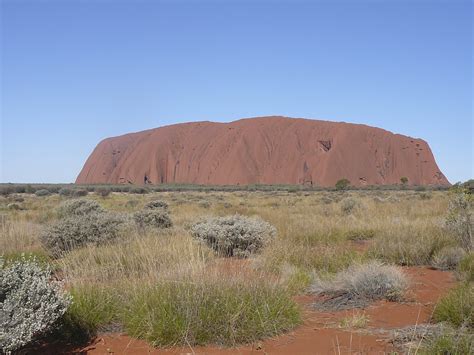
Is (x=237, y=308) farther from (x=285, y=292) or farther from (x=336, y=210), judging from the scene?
(x=336, y=210)

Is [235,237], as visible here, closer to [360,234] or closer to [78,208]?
[360,234]

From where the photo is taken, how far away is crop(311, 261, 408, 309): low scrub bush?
568cm

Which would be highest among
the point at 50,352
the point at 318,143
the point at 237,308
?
the point at 318,143

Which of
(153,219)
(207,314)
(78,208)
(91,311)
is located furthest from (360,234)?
(78,208)

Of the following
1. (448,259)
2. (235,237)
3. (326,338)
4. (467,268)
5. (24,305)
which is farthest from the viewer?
(235,237)

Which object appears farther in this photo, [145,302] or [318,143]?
[318,143]

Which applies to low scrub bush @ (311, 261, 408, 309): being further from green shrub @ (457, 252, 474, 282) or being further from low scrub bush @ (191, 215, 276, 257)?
low scrub bush @ (191, 215, 276, 257)

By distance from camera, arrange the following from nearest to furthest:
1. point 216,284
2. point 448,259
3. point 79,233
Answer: point 216,284
point 448,259
point 79,233

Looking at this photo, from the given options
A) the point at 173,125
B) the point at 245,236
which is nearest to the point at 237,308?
the point at 245,236

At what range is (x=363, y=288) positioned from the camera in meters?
5.86

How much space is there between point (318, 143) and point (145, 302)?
100250 millimetres

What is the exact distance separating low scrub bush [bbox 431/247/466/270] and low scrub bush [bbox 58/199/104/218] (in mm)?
10201

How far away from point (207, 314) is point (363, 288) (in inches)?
92.5

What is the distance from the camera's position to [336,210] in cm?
1919
